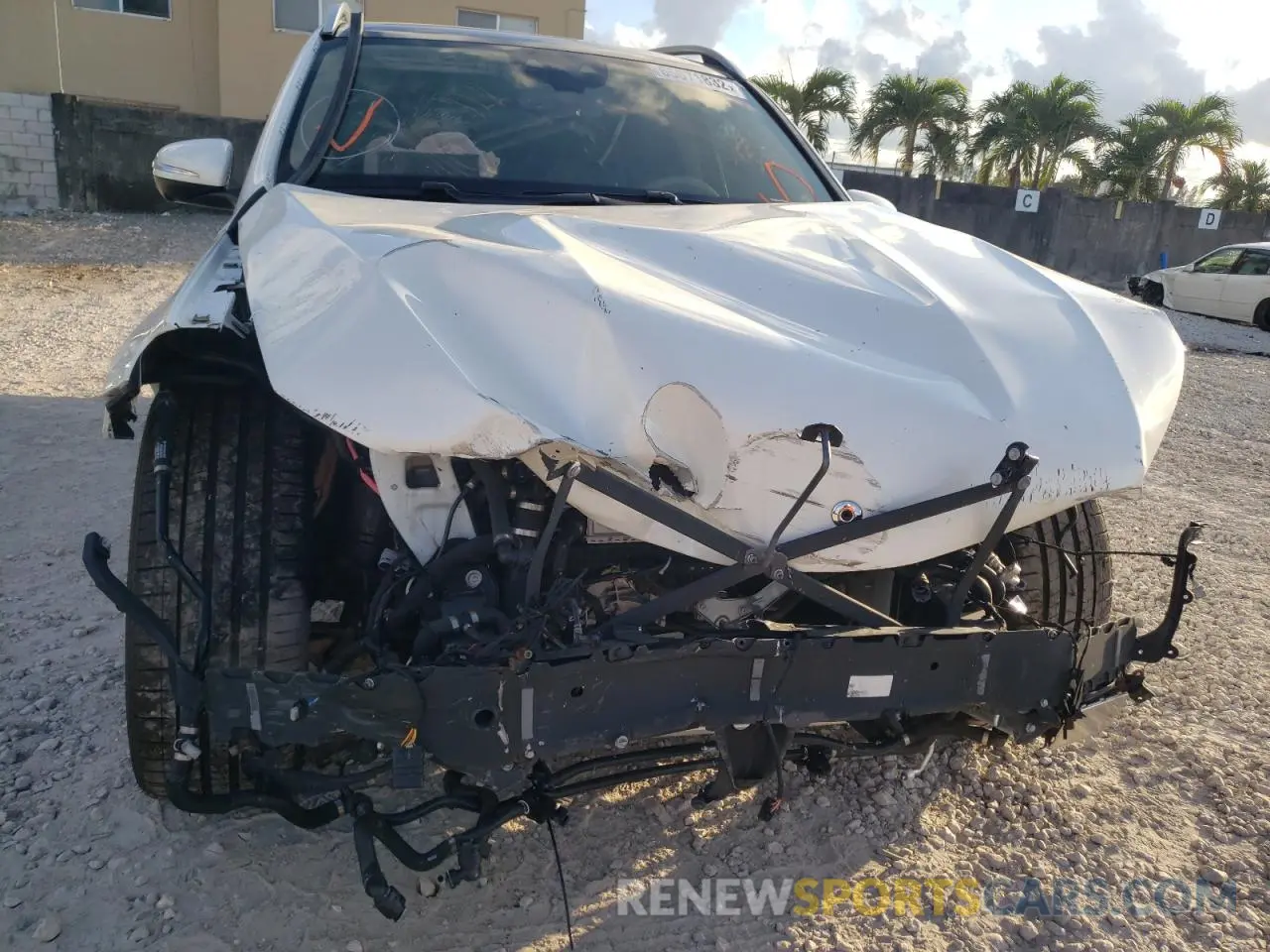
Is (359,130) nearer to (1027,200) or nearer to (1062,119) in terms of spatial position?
(1027,200)

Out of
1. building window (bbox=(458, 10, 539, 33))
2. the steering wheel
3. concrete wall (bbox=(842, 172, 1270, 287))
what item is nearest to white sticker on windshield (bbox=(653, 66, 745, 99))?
the steering wheel

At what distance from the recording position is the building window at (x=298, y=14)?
16.5 m

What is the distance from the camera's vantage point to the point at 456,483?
80.4 inches

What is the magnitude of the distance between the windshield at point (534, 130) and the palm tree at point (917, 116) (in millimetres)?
25119

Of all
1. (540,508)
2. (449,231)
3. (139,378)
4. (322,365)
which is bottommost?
(540,508)

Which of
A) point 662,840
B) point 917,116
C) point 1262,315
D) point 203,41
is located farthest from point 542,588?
point 917,116

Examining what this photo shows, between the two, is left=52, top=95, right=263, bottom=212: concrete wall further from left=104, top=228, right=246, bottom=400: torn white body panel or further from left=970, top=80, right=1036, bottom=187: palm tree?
left=970, top=80, right=1036, bottom=187: palm tree

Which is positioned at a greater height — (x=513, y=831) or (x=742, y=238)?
(x=742, y=238)

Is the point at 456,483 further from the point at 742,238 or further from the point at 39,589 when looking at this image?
the point at 39,589

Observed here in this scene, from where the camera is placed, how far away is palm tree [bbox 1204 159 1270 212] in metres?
26.5

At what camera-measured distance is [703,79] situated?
12.7 ft

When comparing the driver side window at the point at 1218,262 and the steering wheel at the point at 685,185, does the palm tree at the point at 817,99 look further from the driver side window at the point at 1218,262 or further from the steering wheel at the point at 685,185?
the steering wheel at the point at 685,185

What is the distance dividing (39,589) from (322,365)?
2.34 m

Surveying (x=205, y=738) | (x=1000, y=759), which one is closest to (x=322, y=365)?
(x=205, y=738)
